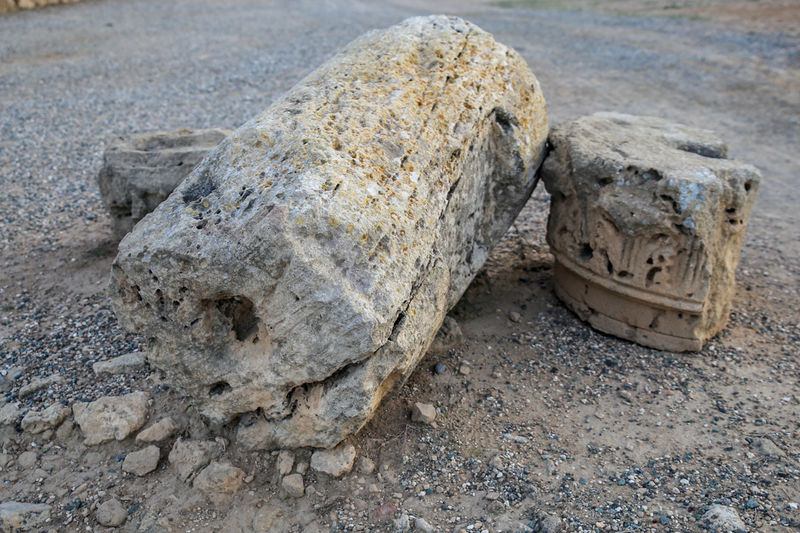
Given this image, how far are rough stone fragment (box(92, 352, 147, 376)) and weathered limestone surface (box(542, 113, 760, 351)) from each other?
327cm

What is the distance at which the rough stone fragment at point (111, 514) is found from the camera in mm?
3584

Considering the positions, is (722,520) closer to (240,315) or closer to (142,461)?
(240,315)

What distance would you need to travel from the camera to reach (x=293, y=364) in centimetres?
348

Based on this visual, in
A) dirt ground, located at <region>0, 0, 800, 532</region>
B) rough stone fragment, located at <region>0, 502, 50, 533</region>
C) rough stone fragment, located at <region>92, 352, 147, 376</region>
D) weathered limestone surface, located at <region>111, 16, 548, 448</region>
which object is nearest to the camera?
weathered limestone surface, located at <region>111, 16, 548, 448</region>

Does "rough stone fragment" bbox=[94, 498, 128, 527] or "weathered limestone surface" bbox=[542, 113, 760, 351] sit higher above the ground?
"weathered limestone surface" bbox=[542, 113, 760, 351]

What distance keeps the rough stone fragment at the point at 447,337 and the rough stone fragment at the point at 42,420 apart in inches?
96.5

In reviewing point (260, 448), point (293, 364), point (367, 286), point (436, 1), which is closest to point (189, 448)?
point (260, 448)

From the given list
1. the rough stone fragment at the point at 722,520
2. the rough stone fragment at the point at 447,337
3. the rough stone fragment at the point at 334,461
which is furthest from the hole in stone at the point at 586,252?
the rough stone fragment at the point at 334,461

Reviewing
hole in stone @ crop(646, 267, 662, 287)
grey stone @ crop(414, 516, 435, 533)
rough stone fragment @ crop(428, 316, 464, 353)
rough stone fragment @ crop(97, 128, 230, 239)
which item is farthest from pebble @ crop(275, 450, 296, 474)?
hole in stone @ crop(646, 267, 662, 287)

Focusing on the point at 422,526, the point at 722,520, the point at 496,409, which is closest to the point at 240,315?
the point at 422,526

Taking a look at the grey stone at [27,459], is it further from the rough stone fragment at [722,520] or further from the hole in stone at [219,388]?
the rough stone fragment at [722,520]

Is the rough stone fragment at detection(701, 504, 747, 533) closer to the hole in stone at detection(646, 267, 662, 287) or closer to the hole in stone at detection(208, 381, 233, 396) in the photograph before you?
the hole in stone at detection(646, 267, 662, 287)

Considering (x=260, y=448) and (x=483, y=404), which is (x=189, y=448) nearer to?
(x=260, y=448)

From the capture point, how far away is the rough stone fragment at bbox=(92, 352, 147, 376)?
467 centimetres
